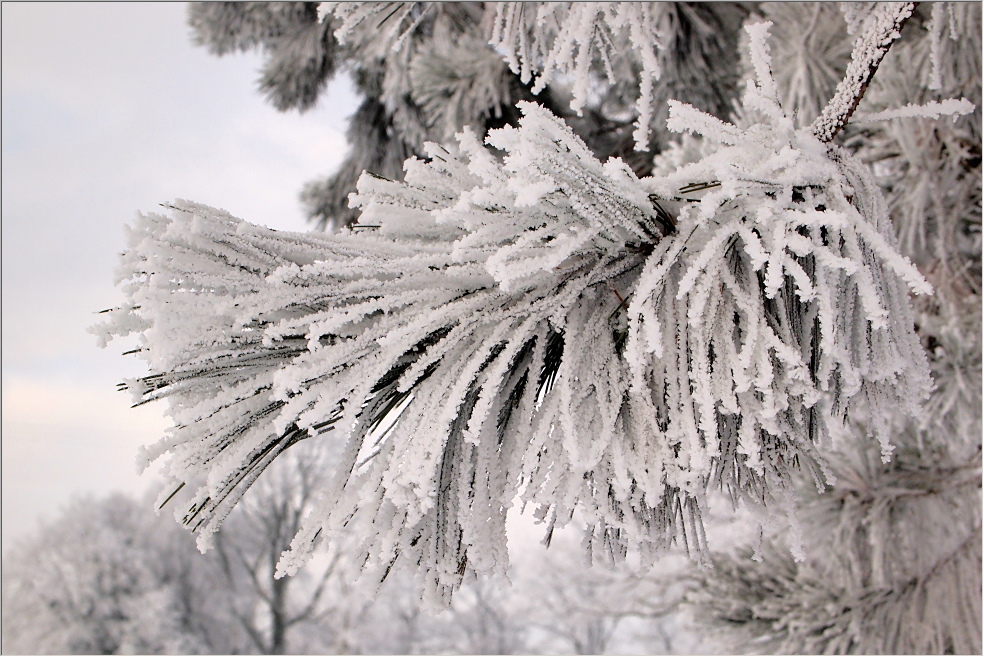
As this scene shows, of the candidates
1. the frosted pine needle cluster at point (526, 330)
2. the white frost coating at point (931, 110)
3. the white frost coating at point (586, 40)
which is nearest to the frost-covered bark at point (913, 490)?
the white frost coating at point (586, 40)

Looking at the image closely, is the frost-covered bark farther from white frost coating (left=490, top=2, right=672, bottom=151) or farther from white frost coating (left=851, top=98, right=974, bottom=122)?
white frost coating (left=851, top=98, right=974, bottom=122)

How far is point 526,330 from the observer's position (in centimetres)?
44

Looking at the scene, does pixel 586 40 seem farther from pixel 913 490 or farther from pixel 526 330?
pixel 913 490

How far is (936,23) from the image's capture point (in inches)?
30.2

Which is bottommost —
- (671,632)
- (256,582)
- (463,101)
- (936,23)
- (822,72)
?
(671,632)

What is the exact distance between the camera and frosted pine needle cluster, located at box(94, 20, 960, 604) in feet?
1.30

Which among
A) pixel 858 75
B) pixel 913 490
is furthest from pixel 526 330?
pixel 913 490

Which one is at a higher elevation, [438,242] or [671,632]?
[438,242]

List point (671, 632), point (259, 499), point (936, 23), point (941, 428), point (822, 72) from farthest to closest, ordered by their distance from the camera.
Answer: point (671, 632) < point (259, 499) < point (941, 428) < point (822, 72) < point (936, 23)

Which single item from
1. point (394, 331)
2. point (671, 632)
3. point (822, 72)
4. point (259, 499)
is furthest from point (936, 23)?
point (671, 632)

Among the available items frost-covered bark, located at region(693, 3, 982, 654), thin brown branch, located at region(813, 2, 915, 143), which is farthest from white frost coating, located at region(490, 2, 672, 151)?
frost-covered bark, located at region(693, 3, 982, 654)

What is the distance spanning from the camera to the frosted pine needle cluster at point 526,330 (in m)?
0.40

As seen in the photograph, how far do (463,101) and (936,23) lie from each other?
4.72ft

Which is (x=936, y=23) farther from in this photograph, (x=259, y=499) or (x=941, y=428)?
(x=259, y=499)
